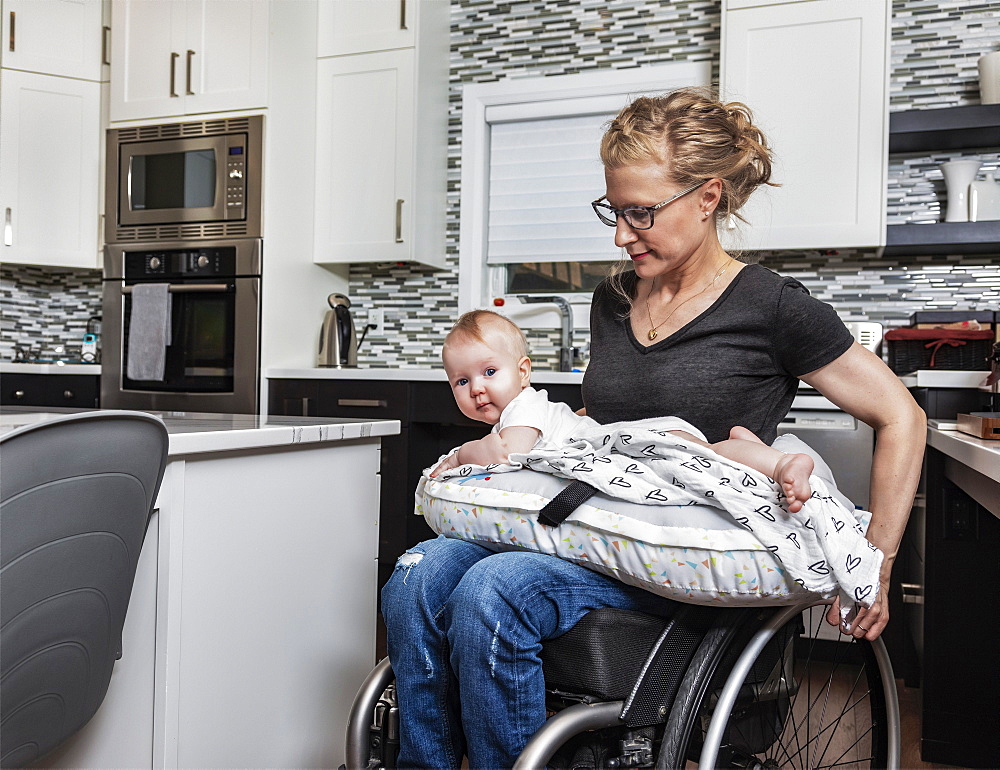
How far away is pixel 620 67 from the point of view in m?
3.40

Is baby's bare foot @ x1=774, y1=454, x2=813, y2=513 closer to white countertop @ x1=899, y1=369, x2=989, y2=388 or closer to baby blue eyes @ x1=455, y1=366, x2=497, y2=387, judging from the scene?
baby blue eyes @ x1=455, y1=366, x2=497, y2=387

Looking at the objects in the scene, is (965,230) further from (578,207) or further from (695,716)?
(695,716)

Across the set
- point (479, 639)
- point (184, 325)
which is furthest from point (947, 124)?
point (184, 325)

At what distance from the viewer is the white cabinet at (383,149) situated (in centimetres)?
336

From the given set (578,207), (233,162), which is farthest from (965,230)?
(233,162)

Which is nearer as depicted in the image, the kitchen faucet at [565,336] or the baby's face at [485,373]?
the baby's face at [485,373]

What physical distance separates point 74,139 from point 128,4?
59cm

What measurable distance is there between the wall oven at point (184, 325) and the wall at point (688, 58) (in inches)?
23.7

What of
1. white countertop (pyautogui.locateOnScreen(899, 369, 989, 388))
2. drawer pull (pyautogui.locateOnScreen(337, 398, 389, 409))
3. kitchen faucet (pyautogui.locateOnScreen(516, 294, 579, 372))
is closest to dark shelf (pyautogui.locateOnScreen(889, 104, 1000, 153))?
white countertop (pyautogui.locateOnScreen(899, 369, 989, 388))

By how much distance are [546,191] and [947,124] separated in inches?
57.6

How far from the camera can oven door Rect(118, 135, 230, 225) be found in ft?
10.9

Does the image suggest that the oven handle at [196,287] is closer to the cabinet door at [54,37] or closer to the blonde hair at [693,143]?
the cabinet door at [54,37]

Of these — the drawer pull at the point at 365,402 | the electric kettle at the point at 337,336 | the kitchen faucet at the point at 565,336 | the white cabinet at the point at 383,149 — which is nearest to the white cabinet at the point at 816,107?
the kitchen faucet at the point at 565,336

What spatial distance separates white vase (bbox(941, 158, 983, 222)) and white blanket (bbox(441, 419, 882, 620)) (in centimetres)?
227
